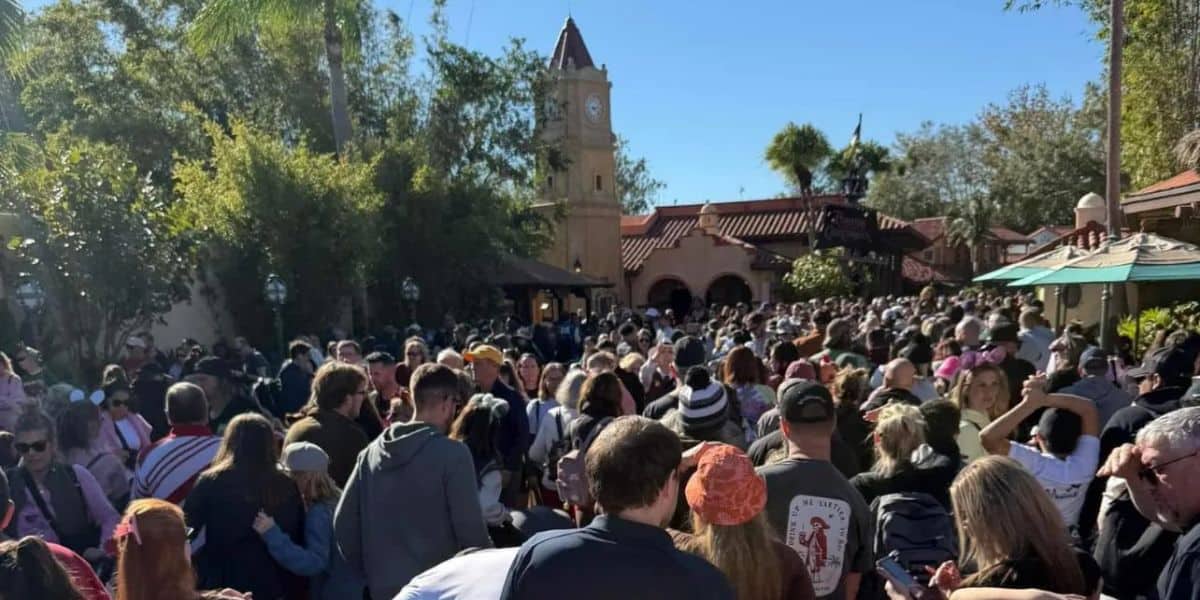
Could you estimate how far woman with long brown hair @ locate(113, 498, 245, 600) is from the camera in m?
2.71

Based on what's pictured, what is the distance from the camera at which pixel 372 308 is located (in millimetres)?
25359

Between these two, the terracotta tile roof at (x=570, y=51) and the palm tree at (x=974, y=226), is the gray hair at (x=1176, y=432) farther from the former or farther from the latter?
the palm tree at (x=974, y=226)

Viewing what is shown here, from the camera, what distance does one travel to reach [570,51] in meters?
41.0

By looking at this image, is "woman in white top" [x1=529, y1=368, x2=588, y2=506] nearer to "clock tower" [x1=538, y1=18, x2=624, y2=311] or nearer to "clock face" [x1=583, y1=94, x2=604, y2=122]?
"clock tower" [x1=538, y1=18, x2=624, y2=311]

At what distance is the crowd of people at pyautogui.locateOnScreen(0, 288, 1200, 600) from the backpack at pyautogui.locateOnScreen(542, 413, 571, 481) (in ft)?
0.06

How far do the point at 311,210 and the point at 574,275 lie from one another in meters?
14.7

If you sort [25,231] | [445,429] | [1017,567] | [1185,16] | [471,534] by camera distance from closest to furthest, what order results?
1. [1017,567]
2. [471,534]
3. [445,429]
4. [25,231]
5. [1185,16]

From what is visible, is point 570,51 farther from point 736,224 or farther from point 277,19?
point 277,19

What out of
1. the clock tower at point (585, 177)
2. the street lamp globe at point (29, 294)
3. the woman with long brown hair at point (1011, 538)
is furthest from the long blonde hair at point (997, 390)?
the clock tower at point (585, 177)

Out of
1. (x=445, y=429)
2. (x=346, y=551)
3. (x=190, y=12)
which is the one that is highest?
(x=190, y=12)

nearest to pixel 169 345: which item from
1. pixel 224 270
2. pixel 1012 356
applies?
pixel 224 270

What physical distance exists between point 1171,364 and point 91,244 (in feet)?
47.3

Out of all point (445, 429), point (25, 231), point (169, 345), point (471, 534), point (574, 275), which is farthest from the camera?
point (574, 275)

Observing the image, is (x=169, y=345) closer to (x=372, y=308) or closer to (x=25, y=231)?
(x=25, y=231)
